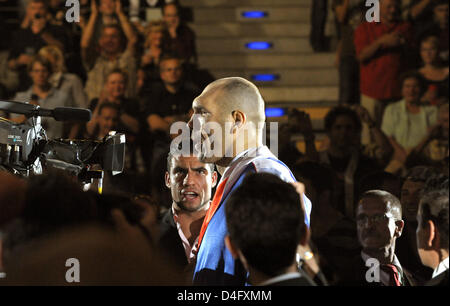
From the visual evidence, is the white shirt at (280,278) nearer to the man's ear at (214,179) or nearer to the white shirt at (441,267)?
the white shirt at (441,267)

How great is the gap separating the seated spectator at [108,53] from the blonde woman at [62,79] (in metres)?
0.10

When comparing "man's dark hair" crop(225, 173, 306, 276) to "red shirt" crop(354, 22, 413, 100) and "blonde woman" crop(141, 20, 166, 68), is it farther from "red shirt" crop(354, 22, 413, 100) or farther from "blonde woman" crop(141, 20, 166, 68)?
"red shirt" crop(354, 22, 413, 100)

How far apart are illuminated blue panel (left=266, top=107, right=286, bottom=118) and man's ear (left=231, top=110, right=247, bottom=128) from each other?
454cm

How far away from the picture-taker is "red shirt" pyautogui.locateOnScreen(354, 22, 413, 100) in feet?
22.9

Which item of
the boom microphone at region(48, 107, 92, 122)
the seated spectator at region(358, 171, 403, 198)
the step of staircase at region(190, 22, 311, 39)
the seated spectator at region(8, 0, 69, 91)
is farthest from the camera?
the step of staircase at region(190, 22, 311, 39)

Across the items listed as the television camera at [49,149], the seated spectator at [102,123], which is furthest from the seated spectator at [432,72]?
the television camera at [49,149]

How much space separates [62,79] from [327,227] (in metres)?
3.04

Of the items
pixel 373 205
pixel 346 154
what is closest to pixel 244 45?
pixel 346 154

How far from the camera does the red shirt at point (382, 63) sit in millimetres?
6973

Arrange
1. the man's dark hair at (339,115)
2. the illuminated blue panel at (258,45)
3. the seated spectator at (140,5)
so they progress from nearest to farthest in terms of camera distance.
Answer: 1. the man's dark hair at (339,115)
2. the seated spectator at (140,5)
3. the illuminated blue panel at (258,45)

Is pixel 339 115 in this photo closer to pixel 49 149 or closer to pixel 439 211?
pixel 439 211

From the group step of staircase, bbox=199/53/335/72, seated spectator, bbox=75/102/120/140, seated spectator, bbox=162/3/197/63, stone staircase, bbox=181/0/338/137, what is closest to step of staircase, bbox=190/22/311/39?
stone staircase, bbox=181/0/338/137

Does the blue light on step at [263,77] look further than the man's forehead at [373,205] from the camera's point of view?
Yes
